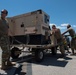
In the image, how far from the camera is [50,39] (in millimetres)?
10102

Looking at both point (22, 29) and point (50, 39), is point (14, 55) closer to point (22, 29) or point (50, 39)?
point (22, 29)

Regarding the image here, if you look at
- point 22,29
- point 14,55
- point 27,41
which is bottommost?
point 14,55

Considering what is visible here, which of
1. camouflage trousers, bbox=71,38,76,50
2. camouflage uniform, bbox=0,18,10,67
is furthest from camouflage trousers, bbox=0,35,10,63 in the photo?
camouflage trousers, bbox=71,38,76,50

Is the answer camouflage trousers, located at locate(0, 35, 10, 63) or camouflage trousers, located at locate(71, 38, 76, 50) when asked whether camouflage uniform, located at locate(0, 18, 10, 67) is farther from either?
camouflage trousers, located at locate(71, 38, 76, 50)

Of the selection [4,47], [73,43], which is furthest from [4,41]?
[73,43]

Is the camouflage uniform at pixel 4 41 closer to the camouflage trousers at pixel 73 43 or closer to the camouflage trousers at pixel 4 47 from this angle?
the camouflage trousers at pixel 4 47

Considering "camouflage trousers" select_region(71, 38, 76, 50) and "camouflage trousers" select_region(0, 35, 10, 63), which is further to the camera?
"camouflage trousers" select_region(71, 38, 76, 50)

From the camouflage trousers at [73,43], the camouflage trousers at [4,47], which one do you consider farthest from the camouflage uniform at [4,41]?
the camouflage trousers at [73,43]

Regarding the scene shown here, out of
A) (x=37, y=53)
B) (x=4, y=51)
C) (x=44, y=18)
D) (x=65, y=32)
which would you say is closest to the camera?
(x=4, y=51)

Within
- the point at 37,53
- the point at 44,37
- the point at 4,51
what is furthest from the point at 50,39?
the point at 4,51

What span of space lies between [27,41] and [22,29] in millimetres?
668

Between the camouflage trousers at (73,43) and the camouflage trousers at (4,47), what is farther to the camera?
the camouflage trousers at (73,43)

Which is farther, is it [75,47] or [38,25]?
[75,47]

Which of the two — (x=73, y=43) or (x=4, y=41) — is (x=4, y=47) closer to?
(x=4, y=41)
